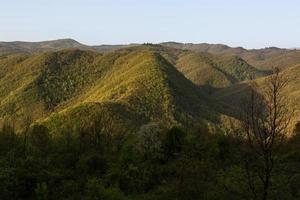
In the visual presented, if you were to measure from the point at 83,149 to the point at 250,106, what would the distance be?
2377 inches

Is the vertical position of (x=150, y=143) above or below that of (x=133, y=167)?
above

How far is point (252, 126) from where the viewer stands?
680 inches

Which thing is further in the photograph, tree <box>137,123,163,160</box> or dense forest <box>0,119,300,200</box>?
tree <box>137,123,163,160</box>

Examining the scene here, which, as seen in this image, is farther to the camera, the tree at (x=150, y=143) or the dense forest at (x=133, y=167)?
the tree at (x=150, y=143)

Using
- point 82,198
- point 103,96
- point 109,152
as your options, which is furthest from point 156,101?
point 82,198

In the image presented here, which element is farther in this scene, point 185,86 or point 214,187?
point 185,86

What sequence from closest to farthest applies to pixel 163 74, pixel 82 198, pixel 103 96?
pixel 82 198 → pixel 103 96 → pixel 163 74

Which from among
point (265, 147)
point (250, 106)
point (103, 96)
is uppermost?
point (250, 106)

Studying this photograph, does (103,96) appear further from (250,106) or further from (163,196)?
(250,106)

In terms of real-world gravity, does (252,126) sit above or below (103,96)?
above

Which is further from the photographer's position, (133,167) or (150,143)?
(150,143)

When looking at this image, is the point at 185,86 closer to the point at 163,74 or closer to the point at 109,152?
the point at 163,74

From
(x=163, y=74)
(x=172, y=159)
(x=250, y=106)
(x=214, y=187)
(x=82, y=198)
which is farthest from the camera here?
(x=163, y=74)

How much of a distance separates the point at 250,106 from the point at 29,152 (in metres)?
60.8
